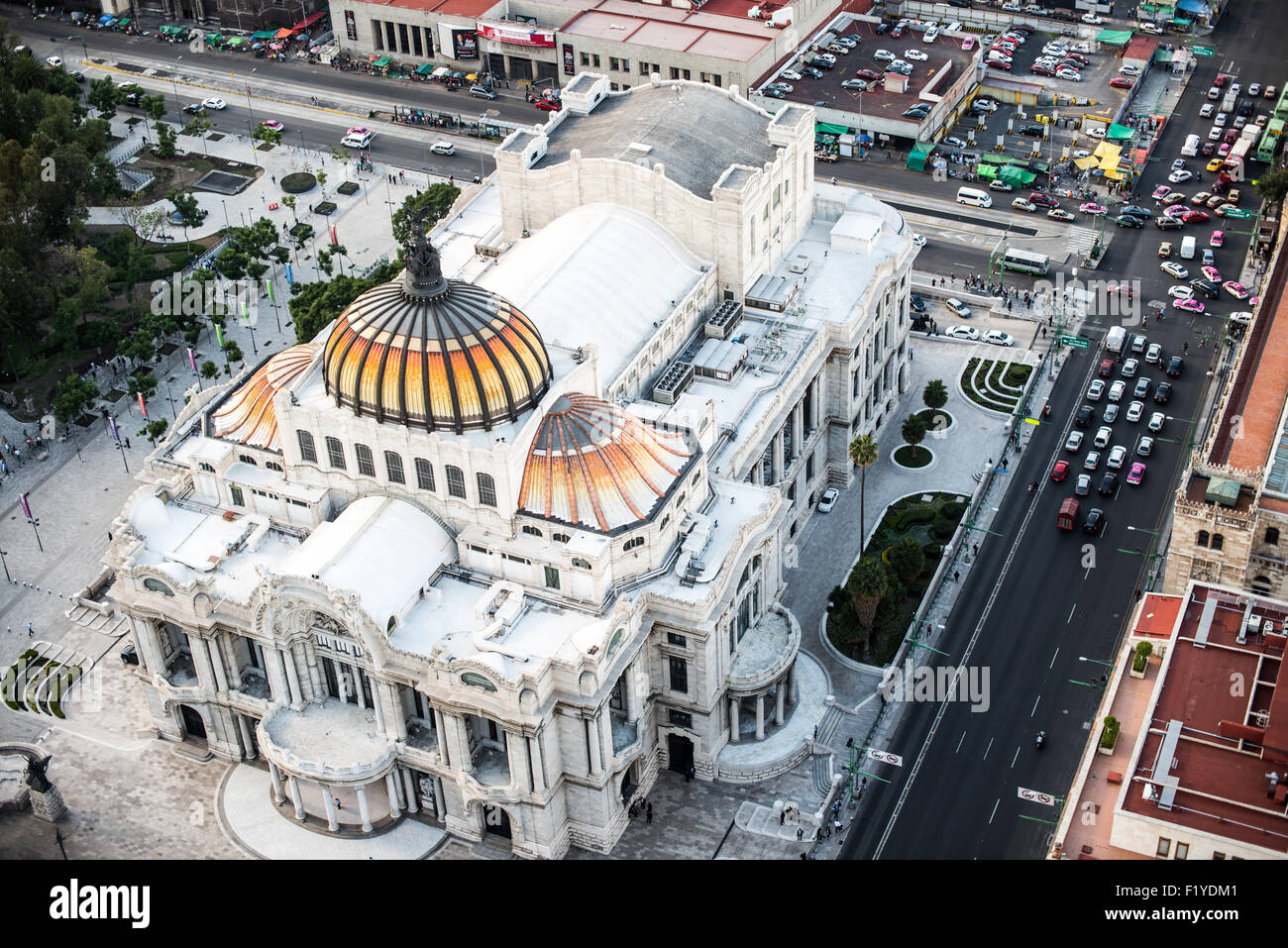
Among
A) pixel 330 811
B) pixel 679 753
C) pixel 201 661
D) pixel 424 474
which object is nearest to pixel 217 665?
pixel 201 661

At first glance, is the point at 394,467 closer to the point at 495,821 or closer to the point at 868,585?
the point at 495,821

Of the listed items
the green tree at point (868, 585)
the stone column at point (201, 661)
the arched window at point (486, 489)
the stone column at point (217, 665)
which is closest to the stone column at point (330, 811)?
the stone column at point (217, 665)

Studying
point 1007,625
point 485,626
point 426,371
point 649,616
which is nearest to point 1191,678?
point 1007,625

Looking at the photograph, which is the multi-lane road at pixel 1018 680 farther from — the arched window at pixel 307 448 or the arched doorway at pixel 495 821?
the arched window at pixel 307 448

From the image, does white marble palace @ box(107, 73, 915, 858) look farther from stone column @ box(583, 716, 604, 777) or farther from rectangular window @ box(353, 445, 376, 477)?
rectangular window @ box(353, 445, 376, 477)

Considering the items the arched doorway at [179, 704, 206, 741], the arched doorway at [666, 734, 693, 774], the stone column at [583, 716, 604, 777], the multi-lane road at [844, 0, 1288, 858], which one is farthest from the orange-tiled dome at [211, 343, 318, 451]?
the multi-lane road at [844, 0, 1288, 858]

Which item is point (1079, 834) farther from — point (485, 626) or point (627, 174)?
point (627, 174)
